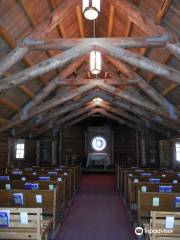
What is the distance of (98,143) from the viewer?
1777 centimetres

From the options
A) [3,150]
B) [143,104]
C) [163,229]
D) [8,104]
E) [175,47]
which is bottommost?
[163,229]

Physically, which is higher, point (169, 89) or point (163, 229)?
point (169, 89)

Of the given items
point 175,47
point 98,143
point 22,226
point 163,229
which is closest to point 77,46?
point 175,47

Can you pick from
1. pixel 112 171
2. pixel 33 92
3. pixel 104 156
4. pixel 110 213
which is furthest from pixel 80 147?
pixel 110 213

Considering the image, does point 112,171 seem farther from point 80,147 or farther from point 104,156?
point 80,147

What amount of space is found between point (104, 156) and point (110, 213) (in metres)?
10.9

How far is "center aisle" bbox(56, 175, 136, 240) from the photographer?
4.80 metres

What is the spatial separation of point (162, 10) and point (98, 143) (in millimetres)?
13368

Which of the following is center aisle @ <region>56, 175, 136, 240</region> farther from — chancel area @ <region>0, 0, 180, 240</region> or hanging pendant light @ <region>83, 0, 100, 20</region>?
hanging pendant light @ <region>83, 0, 100, 20</region>

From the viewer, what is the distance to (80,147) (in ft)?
59.6

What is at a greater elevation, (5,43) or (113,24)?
(113,24)

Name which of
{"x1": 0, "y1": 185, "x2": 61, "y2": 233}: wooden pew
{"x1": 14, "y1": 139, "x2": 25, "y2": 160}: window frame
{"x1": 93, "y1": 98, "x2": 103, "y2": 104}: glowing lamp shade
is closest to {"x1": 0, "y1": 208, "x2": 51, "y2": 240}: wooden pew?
{"x1": 0, "y1": 185, "x2": 61, "y2": 233}: wooden pew

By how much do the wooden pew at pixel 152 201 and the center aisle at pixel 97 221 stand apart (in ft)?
1.83

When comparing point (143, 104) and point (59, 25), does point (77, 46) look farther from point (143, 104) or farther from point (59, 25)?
point (143, 104)
